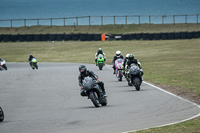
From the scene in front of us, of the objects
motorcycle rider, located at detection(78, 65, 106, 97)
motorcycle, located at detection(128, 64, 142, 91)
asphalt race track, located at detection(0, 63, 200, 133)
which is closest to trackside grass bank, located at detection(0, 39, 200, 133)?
motorcycle, located at detection(128, 64, 142, 91)

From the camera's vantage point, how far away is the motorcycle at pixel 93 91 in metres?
13.6

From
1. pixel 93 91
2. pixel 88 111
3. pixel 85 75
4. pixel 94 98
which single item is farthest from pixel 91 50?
pixel 88 111

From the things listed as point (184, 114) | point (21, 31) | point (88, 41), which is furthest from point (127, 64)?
point (21, 31)

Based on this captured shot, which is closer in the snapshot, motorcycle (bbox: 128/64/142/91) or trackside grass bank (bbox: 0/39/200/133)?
motorcycle (bbox: 128/64/142/91)

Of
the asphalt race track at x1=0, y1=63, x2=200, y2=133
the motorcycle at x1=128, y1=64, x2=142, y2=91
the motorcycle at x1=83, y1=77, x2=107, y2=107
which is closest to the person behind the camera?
the asphalt race track at x1=0, y1=63, x2=200, y2=133

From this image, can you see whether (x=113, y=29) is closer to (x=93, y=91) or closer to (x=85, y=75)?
(x=85, y=75)

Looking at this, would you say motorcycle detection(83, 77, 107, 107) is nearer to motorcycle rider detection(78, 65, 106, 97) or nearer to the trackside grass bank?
motorcycle rider detection(78, 65, 106, 97)

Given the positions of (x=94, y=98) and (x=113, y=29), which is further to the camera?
(x=113, y=29)

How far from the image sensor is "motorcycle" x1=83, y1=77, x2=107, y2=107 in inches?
534

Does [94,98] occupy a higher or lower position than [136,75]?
lower

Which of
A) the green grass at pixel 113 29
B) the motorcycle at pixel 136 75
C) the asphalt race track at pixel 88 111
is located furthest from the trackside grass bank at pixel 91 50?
the asphalt race track at pixel 88 111

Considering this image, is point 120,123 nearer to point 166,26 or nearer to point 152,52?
point 152,52

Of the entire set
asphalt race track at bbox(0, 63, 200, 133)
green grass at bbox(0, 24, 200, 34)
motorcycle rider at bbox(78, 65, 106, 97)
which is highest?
green grass at bbox(0, 24, 200, 34)

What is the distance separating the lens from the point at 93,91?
13.8 m
